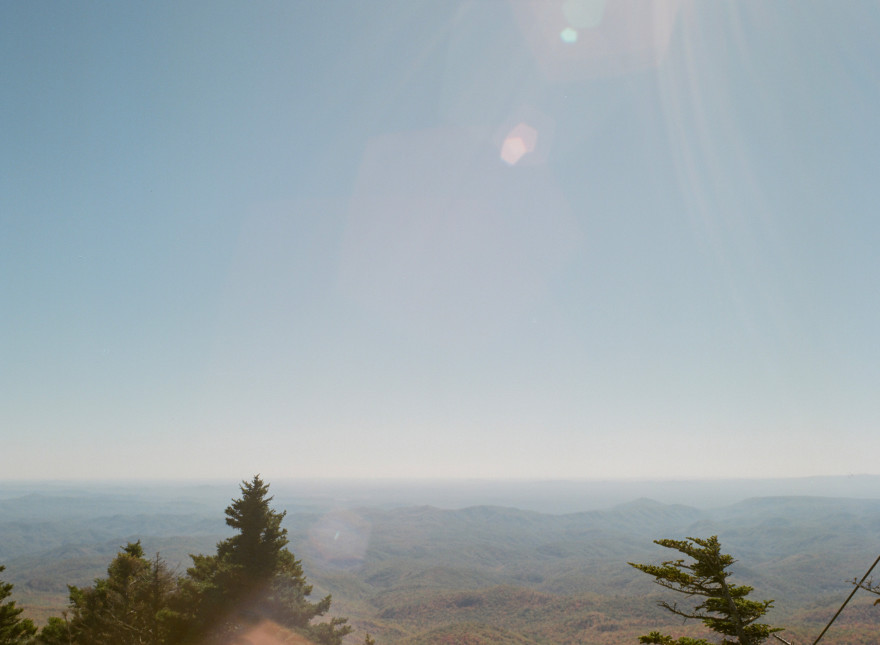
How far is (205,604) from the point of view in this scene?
24703 mm

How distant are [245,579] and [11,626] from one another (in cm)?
1283

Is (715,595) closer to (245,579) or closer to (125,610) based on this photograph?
(245,579)

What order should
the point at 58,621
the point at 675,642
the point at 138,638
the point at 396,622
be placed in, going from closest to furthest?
the point at 675,642
the point at 138,638
the point at 58,621
the point at 396,622

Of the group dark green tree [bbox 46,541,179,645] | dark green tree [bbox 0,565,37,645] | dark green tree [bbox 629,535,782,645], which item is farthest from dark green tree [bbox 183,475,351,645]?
dark green tree [bbox 629,535,782,645]

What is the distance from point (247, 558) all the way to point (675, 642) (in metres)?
24.0

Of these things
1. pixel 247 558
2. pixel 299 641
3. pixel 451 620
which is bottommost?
pixel 451 620

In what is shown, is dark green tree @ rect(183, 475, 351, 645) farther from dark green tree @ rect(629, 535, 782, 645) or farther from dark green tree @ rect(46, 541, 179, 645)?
dark green tree @ rect(629, 535, 782, 645)

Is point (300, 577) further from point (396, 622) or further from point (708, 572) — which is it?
point (396, 622)

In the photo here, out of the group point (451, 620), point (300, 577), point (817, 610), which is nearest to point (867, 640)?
point (817, 610)

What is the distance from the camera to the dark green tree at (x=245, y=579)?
24594 millimetres

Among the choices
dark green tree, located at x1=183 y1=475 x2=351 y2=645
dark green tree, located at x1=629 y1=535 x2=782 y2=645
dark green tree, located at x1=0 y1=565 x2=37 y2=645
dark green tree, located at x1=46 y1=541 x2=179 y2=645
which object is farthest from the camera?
dark green tree, located at x1=183 y1=475 x2=351 y2=645

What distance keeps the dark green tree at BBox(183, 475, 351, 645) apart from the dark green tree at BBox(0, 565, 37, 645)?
839cm

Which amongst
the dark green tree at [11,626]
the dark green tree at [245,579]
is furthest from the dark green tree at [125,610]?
the dark green tree at [245,579]

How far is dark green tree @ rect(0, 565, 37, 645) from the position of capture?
23.0m
